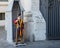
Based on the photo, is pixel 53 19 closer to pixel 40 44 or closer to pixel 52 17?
pixel 52 17

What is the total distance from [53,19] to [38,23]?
0.98 m

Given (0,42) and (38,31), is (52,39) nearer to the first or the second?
(38,31)

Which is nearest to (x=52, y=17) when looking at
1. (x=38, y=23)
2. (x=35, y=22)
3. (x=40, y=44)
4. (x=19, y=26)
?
(x=38, y=23)

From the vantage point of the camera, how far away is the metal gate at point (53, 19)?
12977mm

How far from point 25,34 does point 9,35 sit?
2.50 feet

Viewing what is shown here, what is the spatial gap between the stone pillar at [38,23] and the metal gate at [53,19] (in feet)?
1.80

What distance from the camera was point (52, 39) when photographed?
12.9 m

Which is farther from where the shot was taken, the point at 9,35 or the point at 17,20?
the point at 9,35

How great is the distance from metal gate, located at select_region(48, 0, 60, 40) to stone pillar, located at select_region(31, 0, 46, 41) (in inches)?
21.6

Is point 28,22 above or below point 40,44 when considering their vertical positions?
above

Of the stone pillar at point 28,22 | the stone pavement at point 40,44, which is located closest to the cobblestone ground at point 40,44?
the stone pavement at point 40,44

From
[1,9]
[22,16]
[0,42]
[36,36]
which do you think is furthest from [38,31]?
[1,9]

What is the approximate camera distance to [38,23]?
12.5 meters

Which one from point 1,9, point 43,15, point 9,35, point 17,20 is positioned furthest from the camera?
point 1,9
